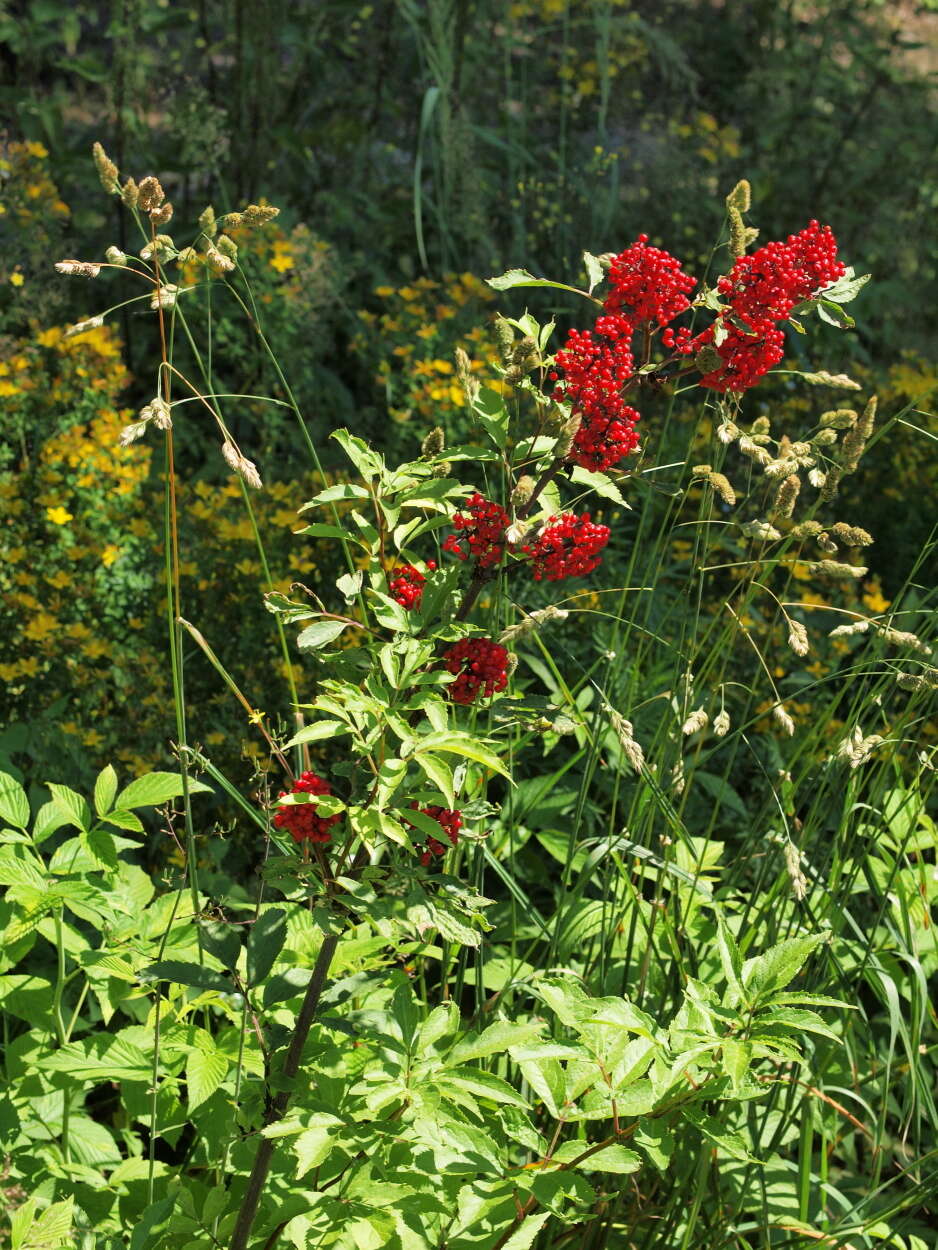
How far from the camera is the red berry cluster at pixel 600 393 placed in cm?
124

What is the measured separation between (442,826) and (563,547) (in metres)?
0.32

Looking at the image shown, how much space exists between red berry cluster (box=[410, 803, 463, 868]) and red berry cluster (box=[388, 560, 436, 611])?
22 cm

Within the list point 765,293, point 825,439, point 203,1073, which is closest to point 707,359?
point 765,293

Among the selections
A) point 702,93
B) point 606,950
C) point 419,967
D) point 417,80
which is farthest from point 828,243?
point 702,93

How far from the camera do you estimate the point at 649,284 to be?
129 centimetres

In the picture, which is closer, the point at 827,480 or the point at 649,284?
the point at 649,284

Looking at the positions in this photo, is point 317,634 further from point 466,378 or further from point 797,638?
point 797,638

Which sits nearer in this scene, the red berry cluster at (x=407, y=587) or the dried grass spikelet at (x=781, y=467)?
the red berry cluster at (x=407, y=587)

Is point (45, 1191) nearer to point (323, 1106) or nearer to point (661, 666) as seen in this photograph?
point (323, 1106)

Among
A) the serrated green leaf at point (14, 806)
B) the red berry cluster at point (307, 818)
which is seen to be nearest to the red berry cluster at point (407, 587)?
the red berry cluster at point (307, 818)

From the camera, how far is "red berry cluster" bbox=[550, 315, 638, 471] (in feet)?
4.08

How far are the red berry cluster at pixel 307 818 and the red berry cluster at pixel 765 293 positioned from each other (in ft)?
2.00

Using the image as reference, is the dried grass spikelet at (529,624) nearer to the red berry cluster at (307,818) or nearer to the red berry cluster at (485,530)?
the red berry cluster at (485,530)

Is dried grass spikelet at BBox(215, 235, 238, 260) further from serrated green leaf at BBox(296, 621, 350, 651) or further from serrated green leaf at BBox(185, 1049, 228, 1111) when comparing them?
serrated green leaf at BBox(185, 1049, 228, 1111)
